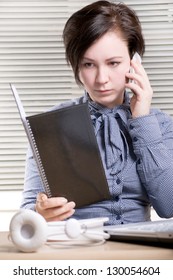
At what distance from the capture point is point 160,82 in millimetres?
2549

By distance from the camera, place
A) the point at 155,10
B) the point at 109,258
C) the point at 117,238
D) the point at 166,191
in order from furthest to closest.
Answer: the point at 155,10 → the point at 166,191 → the point at 117,238 → the point at 109,258

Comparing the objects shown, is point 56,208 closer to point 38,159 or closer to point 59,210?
point 59,210

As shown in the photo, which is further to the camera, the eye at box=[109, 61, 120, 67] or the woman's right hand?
the eye at box=[109, 61, 120, 67]

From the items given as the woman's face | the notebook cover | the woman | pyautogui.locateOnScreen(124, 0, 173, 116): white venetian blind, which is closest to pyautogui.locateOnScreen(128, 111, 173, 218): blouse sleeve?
the woman

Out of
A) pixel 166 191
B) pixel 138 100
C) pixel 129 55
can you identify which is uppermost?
pixel 129 55

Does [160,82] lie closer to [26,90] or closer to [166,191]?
[26,90]

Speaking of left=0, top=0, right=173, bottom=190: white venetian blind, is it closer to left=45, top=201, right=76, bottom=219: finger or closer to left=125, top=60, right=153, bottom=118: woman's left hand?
left=125, top=60, right=153, bottom=118: woman's left hand

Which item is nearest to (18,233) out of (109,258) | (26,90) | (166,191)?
(109,258)

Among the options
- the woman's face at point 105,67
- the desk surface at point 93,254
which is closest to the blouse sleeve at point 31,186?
the woman's face at point 105,67

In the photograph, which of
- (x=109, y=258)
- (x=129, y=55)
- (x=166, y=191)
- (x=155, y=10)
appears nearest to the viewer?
(x=109, y=258)

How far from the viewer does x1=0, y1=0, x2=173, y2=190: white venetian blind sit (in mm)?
2502

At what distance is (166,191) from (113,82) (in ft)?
1.12

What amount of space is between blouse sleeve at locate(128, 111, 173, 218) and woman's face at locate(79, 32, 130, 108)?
0.12 metres

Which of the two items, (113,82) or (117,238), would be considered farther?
(113,82)
